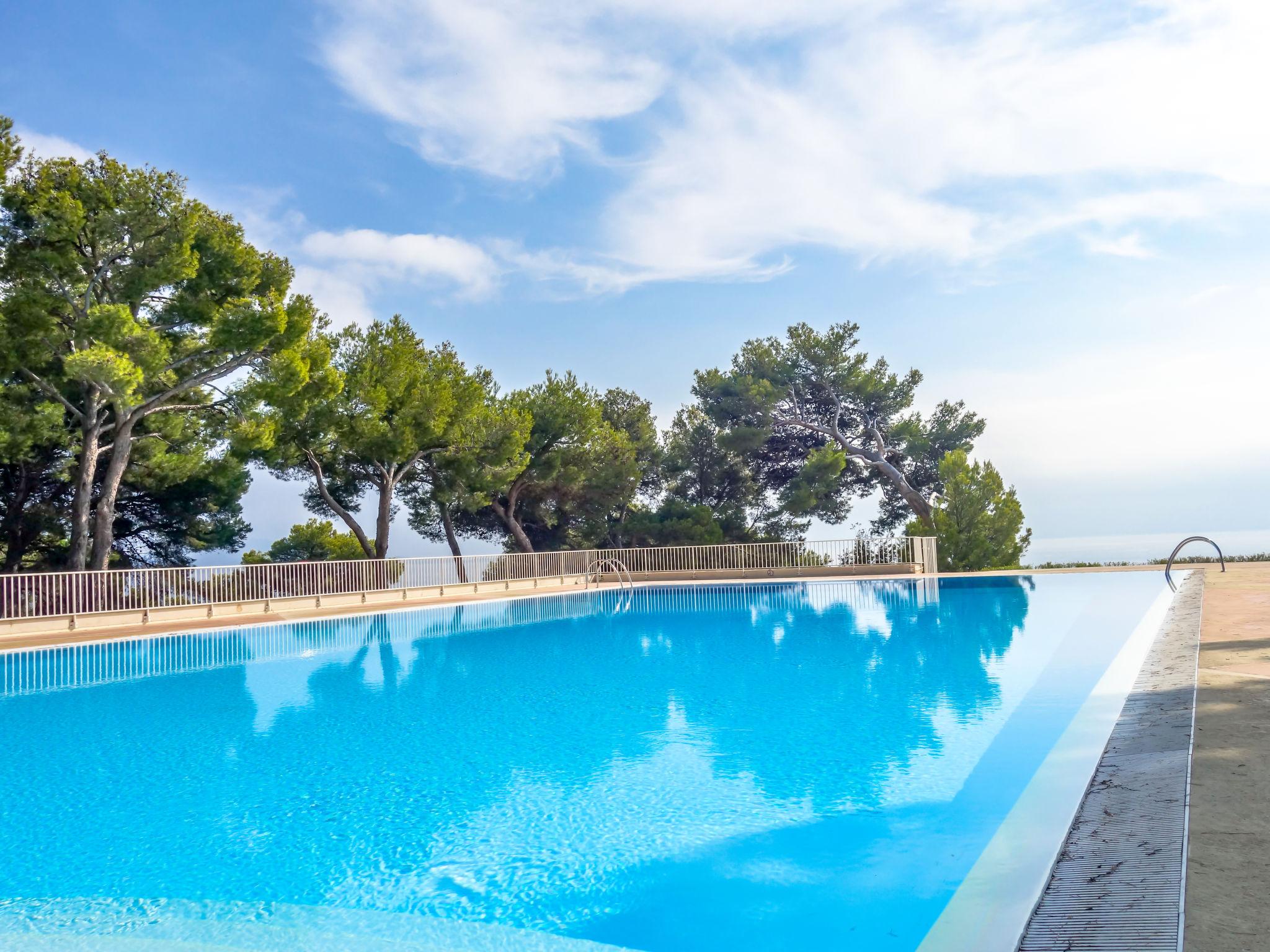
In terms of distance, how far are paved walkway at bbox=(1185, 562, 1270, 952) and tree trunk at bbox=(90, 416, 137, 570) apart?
17387 mm

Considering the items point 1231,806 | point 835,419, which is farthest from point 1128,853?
point 835,419

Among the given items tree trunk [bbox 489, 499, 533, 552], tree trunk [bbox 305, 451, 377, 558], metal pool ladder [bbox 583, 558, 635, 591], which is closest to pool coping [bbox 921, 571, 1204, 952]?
metal pool ladder [bbox 583, 558, 635, 591]

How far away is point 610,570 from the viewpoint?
24500 millimetres

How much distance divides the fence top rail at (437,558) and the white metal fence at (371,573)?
0.03 metres

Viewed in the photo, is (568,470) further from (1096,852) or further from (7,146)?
(1096,852)

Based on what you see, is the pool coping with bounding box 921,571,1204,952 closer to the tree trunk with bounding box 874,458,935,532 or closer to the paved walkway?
the paved walkway

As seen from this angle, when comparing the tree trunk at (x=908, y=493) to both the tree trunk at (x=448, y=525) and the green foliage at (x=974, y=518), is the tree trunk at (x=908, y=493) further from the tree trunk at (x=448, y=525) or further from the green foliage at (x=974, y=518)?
the tree trunk at (x=448, y=525)

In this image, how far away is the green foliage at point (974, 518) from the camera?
2262 centimetres

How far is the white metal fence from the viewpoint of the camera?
12.9 metres

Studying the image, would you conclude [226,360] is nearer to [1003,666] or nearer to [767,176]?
[767,176]

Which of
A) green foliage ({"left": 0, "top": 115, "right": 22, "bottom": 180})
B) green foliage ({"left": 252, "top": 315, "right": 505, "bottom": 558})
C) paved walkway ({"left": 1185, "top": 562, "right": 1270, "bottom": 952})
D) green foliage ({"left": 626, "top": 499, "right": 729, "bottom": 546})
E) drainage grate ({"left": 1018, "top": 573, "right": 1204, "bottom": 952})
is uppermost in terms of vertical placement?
green foliage ({"left": 0, "top": 115, "right": 22, "bottom": 180})

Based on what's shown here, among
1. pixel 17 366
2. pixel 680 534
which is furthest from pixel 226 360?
pixel 680 534

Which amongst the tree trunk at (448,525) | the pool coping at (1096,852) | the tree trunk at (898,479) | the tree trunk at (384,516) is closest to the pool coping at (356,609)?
the tree trunk at (384,516)

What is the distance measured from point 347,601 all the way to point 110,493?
4868 mm
